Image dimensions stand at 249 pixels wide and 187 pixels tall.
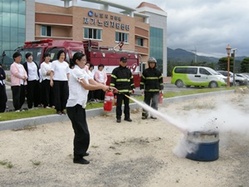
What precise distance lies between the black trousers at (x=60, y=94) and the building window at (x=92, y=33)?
35.2 metres

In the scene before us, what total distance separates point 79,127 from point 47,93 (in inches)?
181

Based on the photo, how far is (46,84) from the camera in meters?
9.29

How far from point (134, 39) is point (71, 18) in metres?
11.8

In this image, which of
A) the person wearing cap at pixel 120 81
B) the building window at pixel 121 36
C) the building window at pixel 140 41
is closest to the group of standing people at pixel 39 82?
the person wearing cap at pixel 120 81

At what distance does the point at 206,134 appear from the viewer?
5.16 m

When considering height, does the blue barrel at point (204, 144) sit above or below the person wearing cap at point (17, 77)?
below

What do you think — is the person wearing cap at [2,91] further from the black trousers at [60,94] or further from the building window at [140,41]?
the building window at [140,41]

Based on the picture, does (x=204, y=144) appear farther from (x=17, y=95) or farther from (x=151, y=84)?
(x=17, y=95)

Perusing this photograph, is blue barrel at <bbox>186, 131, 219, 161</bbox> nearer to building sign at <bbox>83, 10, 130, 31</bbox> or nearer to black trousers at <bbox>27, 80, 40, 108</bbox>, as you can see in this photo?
black trousers at <bbox>27, 80, 40, 108</bbox>

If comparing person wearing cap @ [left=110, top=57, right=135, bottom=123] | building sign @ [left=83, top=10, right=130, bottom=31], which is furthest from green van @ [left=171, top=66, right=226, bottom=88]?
building sign @ [left=83, top=10, right=130, bottom=31]

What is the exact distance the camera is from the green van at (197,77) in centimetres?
2391

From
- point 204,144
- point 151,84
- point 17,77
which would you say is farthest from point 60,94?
point 204,144

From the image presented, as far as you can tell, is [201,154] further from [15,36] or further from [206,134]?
[15,36]

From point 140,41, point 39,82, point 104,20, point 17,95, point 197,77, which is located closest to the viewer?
point 17,95
